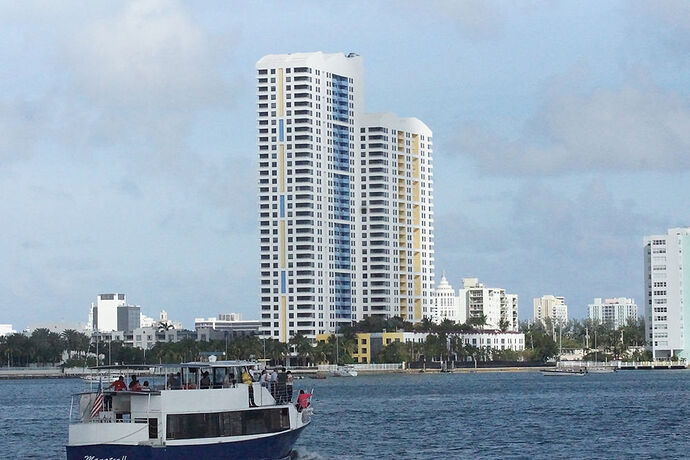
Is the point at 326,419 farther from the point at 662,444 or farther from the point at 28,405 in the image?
the point at 28,405

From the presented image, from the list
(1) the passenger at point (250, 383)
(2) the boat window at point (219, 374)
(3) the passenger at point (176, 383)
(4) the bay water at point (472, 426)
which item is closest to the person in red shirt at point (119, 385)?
(3) the passenger at point (176, 383)

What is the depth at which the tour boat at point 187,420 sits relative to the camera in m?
62.5

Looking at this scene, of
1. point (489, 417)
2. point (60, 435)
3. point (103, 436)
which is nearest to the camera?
point (103, 436)

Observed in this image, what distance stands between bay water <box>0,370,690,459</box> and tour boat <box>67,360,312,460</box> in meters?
10.0

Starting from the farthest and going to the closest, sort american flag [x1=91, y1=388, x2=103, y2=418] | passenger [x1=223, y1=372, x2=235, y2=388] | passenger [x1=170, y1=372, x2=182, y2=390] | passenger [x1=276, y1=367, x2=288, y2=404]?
1. passenger [x1=276, y1=367, x2=288, y2=404]
2. passenger [x1=223, y1=372, x2=235, y2=388]
3. passenger [x1=170, y1=372, x2=182, y2=390]
4. american flag [x1=91, y1=388, x2=103, y2=418]

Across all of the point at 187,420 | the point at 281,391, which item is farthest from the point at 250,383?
the point at 187,420

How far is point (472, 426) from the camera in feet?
336

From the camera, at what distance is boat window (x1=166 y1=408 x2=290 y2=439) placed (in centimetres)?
6331

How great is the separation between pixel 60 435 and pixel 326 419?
24521mm

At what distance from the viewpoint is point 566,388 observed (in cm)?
18338

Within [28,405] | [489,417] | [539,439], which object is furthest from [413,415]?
[28,405]

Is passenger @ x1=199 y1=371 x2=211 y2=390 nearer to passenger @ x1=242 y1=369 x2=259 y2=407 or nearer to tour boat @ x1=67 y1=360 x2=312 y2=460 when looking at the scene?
tour boat @ x1=67 y1=360 x2=312 y2=460

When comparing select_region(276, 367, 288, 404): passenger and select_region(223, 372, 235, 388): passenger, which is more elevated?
select_region(223, 372, 235, 388): passenger

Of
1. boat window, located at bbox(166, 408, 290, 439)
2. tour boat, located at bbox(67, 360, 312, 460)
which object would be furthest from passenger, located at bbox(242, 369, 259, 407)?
boat window, located at bbox(166, 408, 290, 439)
